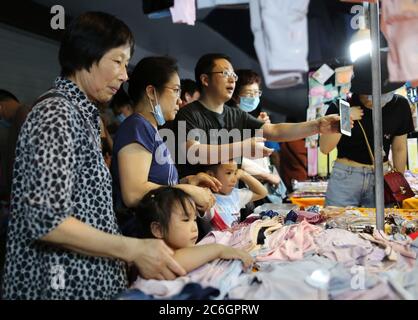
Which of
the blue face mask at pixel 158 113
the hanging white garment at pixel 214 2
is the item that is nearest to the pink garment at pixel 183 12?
the hanging white garment at pixel 214 2

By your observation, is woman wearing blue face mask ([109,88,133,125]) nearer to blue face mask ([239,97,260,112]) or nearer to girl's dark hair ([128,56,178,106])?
blue face mask ([239,97,260,112])

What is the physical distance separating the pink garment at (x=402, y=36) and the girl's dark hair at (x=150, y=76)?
2.96 ft

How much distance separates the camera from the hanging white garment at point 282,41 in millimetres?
1485

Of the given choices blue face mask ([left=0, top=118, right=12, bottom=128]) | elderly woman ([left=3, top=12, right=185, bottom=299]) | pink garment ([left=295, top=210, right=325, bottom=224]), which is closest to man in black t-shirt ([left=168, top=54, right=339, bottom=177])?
pink garment ([left=295, top=210, right=325, bottom=224])

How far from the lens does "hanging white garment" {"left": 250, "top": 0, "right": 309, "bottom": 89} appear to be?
149 cm

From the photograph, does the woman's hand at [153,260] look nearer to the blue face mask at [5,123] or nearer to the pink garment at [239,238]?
the pink garment at [239,238]

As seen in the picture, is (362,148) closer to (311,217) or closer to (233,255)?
(311,217)

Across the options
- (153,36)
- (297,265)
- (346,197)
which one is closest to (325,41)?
(153,36)

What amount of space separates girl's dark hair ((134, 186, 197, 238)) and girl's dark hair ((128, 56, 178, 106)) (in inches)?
21.1

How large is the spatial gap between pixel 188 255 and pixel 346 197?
7.16ft

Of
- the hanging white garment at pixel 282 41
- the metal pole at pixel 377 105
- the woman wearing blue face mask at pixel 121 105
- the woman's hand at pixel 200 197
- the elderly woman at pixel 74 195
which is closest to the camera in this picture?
the elderly woman at pixel 74 195

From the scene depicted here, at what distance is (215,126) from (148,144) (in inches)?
38.5
